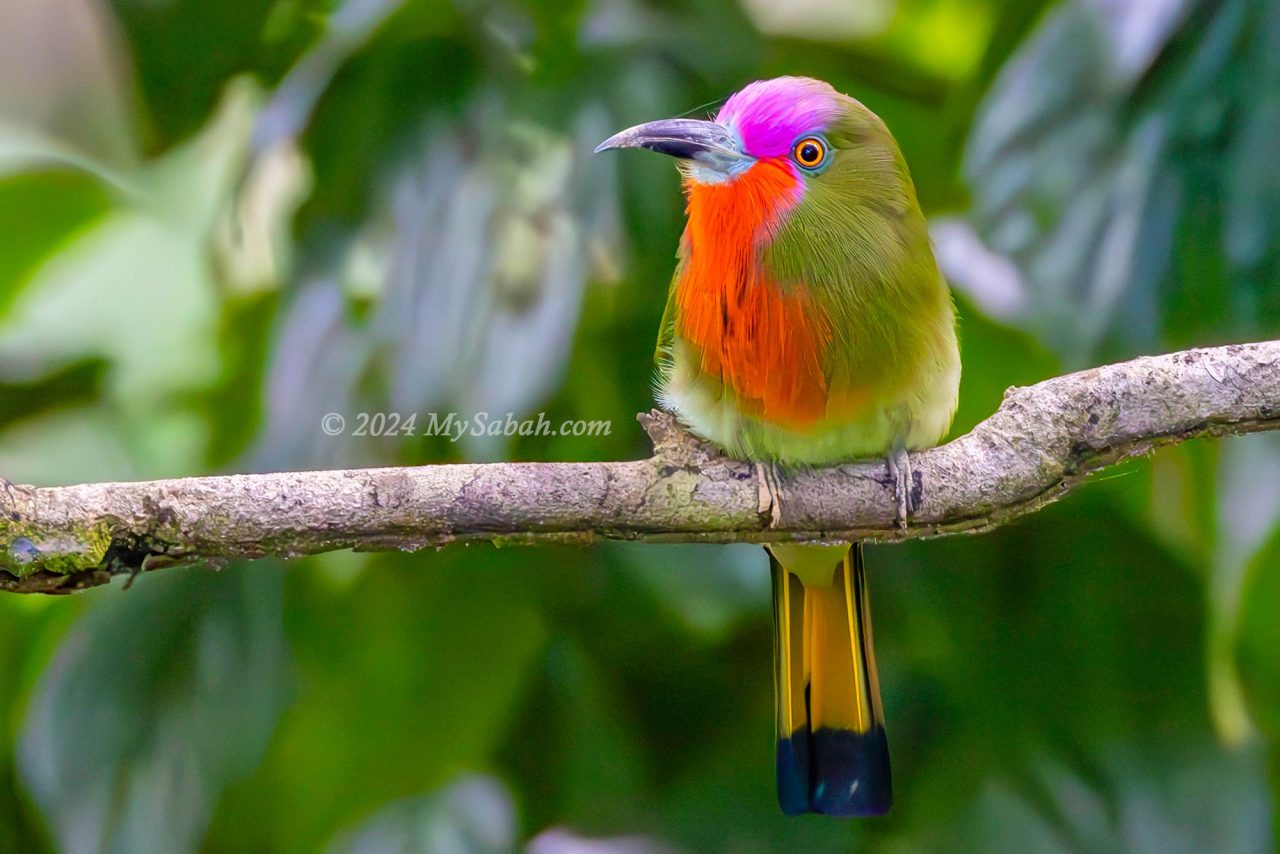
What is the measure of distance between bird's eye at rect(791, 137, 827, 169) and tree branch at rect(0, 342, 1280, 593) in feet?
1.28

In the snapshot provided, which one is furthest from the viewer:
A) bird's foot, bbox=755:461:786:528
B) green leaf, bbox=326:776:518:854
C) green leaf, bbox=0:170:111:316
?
green leaf, bbox=0:170:111:316

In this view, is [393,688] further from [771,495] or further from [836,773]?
[771,495]

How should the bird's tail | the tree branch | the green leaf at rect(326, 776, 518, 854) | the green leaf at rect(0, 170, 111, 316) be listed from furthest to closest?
the green leaf at rect(0, 170, 111, 316)
the green leaf at rect(326, 776, 518, 854)
the bird's tail
the tree branch

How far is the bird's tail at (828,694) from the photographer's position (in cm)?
179

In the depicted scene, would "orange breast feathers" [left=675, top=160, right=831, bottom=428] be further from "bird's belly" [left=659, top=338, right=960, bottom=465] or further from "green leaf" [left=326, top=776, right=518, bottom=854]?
"green leaf" [left=326, top=776, right=518, bottom=854]

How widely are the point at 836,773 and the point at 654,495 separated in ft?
2.44

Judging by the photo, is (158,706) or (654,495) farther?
(158,706)

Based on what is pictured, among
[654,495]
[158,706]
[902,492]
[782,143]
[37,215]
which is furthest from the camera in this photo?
[37,215]

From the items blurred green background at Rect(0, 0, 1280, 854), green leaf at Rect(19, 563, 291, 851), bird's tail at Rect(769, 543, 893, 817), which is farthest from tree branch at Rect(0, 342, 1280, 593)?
green leaf at Rect(19, 563, 291, 851)

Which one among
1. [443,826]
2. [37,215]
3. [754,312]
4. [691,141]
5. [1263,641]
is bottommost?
[443,826]

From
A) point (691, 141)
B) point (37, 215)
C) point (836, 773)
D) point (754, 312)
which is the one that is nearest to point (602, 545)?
point (836, 773)

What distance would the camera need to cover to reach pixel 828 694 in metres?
1.82

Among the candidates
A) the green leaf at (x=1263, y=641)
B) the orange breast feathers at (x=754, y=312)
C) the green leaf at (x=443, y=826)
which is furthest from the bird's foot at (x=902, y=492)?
the green leaf at (x=443, y=826)

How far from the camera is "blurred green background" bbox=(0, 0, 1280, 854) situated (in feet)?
6.15
